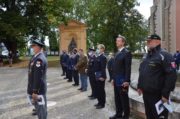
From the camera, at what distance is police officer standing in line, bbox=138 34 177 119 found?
7047mm

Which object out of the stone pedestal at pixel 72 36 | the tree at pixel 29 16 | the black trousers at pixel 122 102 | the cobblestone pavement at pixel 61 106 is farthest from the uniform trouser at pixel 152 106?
the stone pedestal at pixel 72 36

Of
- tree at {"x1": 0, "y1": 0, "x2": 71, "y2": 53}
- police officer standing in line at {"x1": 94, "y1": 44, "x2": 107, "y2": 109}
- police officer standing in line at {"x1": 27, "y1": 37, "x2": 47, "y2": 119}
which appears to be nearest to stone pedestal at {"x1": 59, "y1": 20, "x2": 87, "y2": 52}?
tree at {"x1": 0, "y1": 0, "x2": 71, "y2": 53}

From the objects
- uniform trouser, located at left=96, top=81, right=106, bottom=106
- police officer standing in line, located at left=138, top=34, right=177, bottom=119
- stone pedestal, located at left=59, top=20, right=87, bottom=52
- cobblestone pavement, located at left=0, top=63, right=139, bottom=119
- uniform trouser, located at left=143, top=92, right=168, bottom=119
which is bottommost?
cobblestone pavement, located at left=0, top=63, right=139, bottom=119

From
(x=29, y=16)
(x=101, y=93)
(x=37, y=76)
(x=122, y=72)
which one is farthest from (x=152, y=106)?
(x=29, y=16)

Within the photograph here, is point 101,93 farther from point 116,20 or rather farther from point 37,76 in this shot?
point 116,20

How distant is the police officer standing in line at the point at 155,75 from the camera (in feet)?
23.1

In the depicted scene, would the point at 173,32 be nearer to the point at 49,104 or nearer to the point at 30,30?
the point at 30,30

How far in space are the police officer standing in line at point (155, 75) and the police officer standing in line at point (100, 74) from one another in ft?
17.5

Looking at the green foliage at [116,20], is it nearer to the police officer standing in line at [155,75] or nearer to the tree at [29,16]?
the tree at [29,16]

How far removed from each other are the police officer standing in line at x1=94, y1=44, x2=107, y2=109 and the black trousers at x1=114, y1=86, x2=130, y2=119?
2.23 m

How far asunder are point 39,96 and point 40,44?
1069 mm

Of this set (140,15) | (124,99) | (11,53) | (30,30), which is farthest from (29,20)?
(124,99)

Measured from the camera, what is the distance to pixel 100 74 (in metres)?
12.8

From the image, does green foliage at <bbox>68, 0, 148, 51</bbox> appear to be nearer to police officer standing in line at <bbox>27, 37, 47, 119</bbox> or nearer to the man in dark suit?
the man in dark suit
